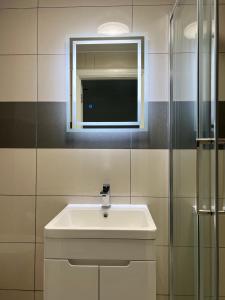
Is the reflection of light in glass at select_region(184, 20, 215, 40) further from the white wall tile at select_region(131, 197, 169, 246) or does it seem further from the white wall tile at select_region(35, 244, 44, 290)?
the white wall tile at select_region(35, 244, 44, 290)

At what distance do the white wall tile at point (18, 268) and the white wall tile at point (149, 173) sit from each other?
79cm

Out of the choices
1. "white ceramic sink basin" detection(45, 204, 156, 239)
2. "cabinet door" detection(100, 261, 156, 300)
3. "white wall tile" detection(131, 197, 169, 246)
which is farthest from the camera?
"white wall tile" detection(131, 197, 169, 246)

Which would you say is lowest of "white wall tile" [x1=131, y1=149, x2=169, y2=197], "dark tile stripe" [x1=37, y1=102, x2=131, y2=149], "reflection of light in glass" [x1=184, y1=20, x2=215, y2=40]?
"white wall tile" [x1=131, y1=149, x2=169, y2=197]

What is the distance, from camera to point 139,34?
1641 mm

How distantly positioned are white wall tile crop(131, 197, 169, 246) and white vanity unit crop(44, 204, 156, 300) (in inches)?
17.1

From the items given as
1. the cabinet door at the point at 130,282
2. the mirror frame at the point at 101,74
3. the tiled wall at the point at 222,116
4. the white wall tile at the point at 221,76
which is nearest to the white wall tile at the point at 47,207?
the mirror frame at the point at 101,74

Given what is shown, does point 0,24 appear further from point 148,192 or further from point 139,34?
point 148,192

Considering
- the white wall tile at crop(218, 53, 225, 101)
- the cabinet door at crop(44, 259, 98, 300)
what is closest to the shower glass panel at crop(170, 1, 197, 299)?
the white wall tile at crop(218, 53, 225, 101)

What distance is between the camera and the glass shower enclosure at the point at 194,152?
3.40 ft

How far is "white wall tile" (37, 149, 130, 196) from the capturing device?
5.47 feet

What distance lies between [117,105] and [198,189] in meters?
→ 0.76

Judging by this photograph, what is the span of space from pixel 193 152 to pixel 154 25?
3.06ft

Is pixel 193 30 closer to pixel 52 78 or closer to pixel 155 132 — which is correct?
pixel 155 132

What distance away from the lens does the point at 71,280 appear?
1.19 m
